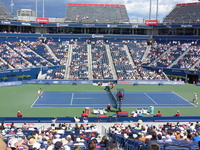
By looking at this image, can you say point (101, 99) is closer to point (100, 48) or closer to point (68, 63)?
point (68, 63)

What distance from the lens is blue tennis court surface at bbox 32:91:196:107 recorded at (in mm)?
30453

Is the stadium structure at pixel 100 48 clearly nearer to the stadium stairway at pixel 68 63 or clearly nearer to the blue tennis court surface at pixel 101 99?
the stadium stairway at pixel 68 63

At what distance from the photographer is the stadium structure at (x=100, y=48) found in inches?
1857

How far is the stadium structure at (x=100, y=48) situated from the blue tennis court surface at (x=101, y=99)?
502cm

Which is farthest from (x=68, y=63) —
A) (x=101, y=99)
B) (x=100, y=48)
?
(x=101, y=99)

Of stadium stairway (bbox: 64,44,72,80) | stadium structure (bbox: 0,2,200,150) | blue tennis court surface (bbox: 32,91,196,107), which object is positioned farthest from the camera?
stadium stairway (bbox: 64,44,72,80)

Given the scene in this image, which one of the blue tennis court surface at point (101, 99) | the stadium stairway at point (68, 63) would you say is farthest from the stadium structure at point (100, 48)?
the blue tennis court surface at point (101, 99)

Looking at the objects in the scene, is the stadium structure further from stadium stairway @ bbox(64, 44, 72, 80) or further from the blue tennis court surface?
the blue tennis court surface

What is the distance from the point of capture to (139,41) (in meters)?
65.6

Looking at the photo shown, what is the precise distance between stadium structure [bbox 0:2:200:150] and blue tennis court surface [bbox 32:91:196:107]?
5023 millimetres

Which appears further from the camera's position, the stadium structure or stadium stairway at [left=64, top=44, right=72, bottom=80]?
stadium stairway at [left=64, top=44, right=72, bottom=80]

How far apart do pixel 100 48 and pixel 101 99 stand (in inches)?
1125

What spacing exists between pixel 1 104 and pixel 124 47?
3780 centimetres

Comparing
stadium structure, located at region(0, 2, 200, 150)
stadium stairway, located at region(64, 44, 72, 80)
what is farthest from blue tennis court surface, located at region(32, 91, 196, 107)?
stadium stairway, located at region(64, 44, 72, 80)
